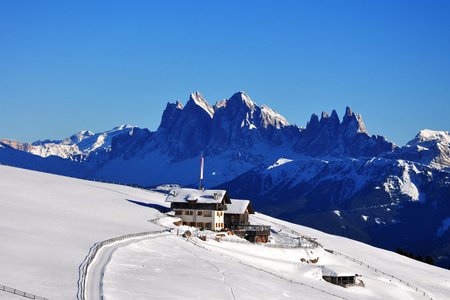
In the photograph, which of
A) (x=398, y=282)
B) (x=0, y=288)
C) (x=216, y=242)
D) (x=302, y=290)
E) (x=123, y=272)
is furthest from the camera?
(x=398, y=282)

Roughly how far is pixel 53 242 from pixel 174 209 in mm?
47975

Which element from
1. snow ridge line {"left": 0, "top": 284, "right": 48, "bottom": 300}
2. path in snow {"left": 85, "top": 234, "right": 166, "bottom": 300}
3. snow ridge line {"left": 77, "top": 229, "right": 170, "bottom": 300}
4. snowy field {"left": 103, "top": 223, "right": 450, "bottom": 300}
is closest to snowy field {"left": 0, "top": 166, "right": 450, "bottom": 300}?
snowy field {"left": 103, "top": 223, "right": 450, "bottom": 300}

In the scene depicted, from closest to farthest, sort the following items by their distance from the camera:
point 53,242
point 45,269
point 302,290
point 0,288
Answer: point 0,288, point 45,269, point 53,242, point 302,290

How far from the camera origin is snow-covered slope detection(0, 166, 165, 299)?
51688mm

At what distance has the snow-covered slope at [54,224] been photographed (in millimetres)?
51688

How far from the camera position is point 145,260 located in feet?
220

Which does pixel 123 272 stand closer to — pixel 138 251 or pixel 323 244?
pixel 138 251

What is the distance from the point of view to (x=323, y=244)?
409 feet

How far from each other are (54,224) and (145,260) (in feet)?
62.3

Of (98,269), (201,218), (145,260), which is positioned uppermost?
(201,218)

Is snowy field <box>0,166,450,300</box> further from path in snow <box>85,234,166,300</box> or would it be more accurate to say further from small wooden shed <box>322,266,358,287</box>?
small wooden shed <box>322,266,358,287</box>

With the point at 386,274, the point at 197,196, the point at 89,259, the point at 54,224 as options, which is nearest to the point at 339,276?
the point at 386,274

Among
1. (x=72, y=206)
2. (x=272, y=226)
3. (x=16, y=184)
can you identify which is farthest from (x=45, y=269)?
(x=272, y=226)

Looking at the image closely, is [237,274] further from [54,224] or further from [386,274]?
[386,274]
